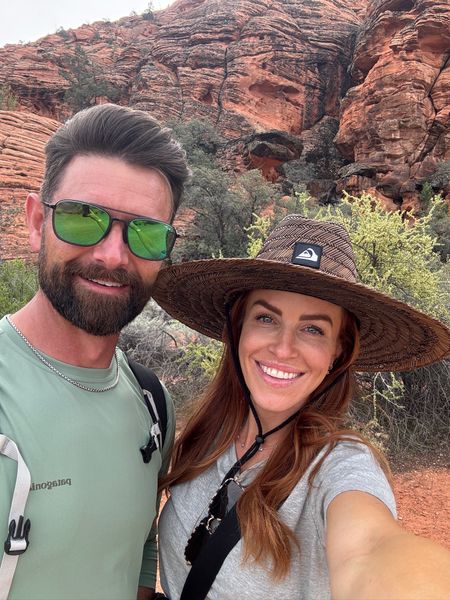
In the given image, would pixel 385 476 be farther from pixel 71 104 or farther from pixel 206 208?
pixel 71 104

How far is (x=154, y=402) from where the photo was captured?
1583 millimetres

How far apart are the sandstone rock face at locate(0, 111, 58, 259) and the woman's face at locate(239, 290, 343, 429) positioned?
11617 millimetres

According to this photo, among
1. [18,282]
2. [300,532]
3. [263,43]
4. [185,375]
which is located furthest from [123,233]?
[263,43]

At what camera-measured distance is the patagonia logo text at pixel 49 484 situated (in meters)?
1.04

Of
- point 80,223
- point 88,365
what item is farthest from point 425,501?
point 80,223

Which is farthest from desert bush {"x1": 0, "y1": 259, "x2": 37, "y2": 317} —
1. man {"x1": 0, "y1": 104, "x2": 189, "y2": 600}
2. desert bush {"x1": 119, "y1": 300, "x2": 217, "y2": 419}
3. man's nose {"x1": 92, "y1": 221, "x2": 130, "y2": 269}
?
man's nose {"x1": 92, "y1": 221, "x2": 130, "y2": 269}

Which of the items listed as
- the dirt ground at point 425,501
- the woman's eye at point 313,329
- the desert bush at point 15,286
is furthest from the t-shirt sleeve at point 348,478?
the desert bush at point 15,286

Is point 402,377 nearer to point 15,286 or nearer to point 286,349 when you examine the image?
point 286,349

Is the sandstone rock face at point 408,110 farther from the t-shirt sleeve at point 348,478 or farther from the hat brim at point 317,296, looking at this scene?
the t-shirt sleeve at point 348,478

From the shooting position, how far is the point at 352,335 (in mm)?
1626

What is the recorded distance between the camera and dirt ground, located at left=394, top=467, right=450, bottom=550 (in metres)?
3.79

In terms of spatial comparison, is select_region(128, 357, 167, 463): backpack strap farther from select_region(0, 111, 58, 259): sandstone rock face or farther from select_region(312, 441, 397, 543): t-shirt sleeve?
select_region(0, 111, 58, 259): sandstone rock face

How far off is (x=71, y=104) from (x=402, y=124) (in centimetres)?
2065

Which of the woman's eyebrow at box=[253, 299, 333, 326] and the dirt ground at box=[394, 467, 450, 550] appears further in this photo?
the dirt ground at box=[394, 467, 450, 550]
